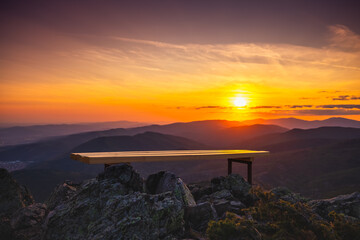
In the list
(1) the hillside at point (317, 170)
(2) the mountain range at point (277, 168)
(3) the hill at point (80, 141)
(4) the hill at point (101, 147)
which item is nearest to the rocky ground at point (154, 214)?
(2) the mountain range at point (277, 168)

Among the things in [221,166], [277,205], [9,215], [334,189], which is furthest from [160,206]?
[221,166]

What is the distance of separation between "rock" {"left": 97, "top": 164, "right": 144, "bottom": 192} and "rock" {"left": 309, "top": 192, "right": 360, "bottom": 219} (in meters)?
5.60

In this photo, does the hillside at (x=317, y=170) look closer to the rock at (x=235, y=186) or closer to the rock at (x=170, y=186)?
the rock at (x=235, y=186)

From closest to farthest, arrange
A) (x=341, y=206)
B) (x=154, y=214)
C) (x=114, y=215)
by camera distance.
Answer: (x=114, y=215) → (x=154, y=214) → (x=341, y=206)

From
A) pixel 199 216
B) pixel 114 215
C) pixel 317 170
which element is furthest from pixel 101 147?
pixel 114 215

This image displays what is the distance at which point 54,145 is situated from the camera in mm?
150375

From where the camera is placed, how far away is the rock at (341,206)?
27.9 feet

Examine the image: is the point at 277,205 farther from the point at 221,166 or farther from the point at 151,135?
the point at 151,135

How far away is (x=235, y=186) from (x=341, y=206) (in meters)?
3.38

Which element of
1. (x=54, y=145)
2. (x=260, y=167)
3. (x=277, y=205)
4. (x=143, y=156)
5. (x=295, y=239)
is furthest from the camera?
(x=54, y=145)

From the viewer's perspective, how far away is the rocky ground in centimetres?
529

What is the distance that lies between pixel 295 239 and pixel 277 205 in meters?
0.86

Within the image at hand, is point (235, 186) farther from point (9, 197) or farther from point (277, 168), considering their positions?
point (277, 168)

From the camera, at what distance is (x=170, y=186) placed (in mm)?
7973
